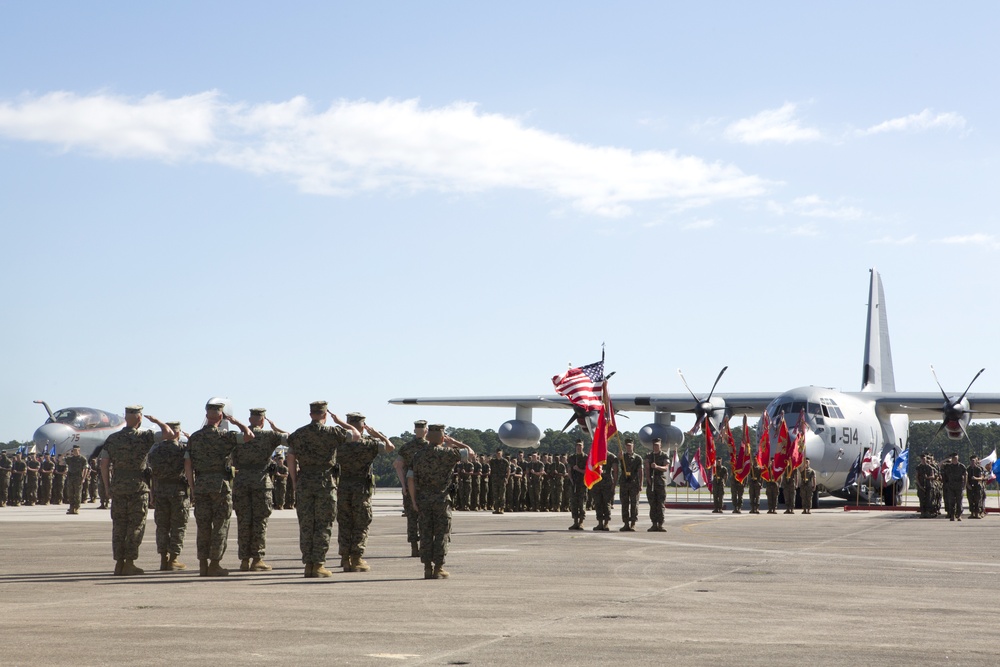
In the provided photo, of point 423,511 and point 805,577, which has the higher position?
point 423,511

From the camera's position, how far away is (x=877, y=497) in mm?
44719

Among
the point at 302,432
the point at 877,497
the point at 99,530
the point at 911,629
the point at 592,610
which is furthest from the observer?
the point at 877,497

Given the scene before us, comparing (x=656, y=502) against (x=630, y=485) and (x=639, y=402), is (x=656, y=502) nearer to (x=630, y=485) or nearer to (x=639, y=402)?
(x=630, y=485)

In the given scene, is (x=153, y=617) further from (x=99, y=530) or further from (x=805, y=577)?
(x=99, y=530)

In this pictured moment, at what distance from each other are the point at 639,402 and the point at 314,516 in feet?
106

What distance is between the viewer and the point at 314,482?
11.6 m

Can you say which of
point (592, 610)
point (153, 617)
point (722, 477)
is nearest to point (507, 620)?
point (592, 610)

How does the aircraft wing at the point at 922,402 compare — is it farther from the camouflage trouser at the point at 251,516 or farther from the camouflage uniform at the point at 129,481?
the camouflage uniform at the point at 129,481

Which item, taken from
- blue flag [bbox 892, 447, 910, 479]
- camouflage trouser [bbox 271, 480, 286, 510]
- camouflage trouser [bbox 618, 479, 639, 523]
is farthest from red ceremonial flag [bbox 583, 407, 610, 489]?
blue flag [bbox 892, 447, 910, 479]

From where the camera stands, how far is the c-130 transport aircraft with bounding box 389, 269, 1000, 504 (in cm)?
3378

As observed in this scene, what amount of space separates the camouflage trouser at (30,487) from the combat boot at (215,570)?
25641mm

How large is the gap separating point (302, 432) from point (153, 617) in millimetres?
3427

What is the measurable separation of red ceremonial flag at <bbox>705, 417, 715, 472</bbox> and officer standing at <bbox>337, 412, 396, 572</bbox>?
20.1 meters

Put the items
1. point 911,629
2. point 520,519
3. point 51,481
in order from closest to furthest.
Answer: point 911,629 < point 520,519 < point 51,481
